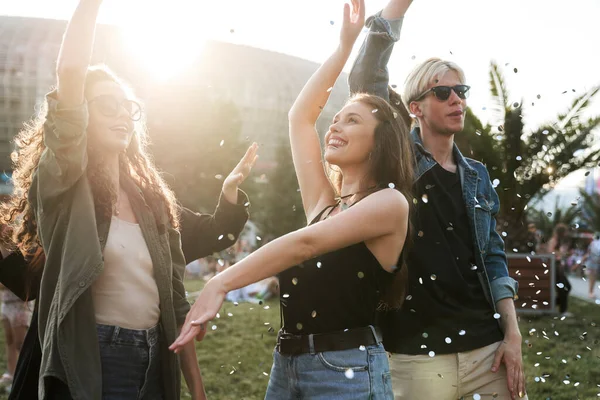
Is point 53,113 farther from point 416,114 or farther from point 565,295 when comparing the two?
point 565,295

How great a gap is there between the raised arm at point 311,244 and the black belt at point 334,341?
25 cm

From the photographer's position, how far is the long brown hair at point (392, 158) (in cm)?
256

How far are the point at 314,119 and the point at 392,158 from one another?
0.52 metres

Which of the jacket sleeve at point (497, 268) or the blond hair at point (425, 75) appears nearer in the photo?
the jacket sleeve at point (497, 268)

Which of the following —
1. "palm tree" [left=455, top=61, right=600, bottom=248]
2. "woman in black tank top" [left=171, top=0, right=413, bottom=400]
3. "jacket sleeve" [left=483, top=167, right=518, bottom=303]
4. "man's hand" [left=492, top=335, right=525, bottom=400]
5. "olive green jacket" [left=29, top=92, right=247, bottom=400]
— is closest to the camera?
"woman in black tank top" [left=171, top=0, right=413, bottom=400]

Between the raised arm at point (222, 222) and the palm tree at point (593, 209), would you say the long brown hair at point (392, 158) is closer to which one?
the raised arm at point (222, 222)

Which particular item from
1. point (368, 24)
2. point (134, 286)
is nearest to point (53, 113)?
point (134, 286)

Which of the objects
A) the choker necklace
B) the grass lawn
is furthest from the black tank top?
the grass lawn

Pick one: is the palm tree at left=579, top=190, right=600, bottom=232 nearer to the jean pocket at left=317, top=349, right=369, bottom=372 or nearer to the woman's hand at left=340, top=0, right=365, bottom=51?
the woman's hand at left=340, top=0, right=365, bottom=51

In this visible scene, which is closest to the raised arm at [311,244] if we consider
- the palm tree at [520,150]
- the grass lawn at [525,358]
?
the grass lawn at [525,358]

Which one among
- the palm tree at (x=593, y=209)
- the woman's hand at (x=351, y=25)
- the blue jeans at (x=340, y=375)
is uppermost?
the palm tree at (x=593, y=209)

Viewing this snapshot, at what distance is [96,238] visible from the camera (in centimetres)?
250

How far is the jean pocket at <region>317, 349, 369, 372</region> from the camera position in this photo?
91.1 inches

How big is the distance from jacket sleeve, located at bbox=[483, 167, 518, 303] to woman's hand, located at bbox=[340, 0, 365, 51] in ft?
3.03
